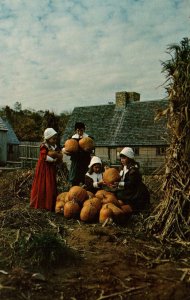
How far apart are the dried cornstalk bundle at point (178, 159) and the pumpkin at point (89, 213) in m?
1.39

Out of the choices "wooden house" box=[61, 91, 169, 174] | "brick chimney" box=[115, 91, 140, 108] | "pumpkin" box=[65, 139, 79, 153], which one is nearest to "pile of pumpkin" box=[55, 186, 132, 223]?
"pumpkin" box=[65, 139, 79, 153]

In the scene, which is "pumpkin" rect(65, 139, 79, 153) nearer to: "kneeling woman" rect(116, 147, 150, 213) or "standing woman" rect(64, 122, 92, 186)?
"standing woman" rect(64, 122, 92, 186)

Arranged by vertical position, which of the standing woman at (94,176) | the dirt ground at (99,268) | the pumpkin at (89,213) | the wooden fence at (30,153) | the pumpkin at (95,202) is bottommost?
the dirt ground at (99,268)

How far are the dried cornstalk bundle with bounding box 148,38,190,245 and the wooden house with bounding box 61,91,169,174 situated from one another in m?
22.9

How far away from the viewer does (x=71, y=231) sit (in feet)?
20.5

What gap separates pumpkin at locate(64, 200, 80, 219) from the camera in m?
7.32

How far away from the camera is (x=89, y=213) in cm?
699

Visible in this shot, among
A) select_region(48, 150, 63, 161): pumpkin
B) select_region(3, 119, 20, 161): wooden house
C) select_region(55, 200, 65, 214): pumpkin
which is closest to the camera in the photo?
select_region(55, 200, 65, 214): pumpkin

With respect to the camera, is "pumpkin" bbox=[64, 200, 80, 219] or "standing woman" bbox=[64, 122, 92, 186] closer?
"pumpkin" bbox=[64, 200, 80, 219]

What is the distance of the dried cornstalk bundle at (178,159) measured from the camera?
562 centimetres

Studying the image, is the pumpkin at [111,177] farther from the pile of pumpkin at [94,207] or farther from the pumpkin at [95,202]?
the pumpkin at [95,202]

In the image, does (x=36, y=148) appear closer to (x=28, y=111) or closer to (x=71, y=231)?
(x=71, y=231)

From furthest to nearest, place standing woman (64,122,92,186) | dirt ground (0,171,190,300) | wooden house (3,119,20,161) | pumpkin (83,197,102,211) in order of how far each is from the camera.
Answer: wooden house (3,119,20,161) < standing woman (64,122,92,186) < pumpkin (83,197,102,211) < dirt ground (0,171,190,300)

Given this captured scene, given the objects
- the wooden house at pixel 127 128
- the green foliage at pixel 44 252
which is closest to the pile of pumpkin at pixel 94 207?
the green foliage at pixel 44 252
